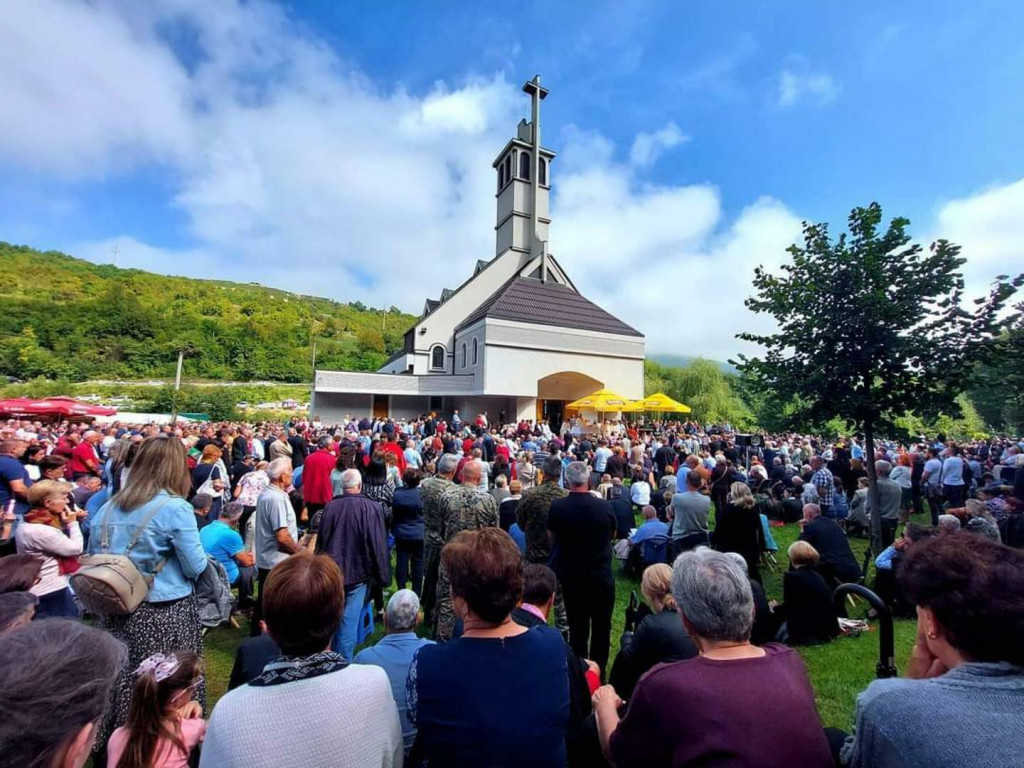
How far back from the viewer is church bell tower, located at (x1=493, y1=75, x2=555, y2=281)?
3359 centimetres

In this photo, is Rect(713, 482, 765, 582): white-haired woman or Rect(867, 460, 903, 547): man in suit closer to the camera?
Rect(713, 482, 765, 582): white-haired woman

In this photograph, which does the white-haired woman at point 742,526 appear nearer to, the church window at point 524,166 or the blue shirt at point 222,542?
the blue shirt at point 222,542

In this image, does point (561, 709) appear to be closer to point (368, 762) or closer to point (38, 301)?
point (368, 762)

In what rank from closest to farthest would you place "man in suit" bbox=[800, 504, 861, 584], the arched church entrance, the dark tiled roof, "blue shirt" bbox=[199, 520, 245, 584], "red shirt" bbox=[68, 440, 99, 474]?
"blue shirt" bbox=[199, 520, 245, 584], "man in suit" bbox=[800, 504, 861, 584], "red shirt" bbox=[68, 440, 99, 474], the dark tiled roof, the arched church entrance

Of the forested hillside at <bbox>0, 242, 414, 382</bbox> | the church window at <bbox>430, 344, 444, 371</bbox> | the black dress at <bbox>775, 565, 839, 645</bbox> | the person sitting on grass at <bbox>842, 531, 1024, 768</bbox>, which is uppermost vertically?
the forested hillside at <bbox>0, 242, 414, 382</bbox>

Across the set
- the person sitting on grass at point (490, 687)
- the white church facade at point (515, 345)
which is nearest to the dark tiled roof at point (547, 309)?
the white church facade at point (515, 345)

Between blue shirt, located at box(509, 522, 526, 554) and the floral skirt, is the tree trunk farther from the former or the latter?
A: the floral skirt

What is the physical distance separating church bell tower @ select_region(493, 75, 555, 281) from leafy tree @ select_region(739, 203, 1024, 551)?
2709 cm

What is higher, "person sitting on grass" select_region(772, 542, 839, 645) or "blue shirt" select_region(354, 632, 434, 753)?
"blue shirt" select_region(354, 632, 434, 753)

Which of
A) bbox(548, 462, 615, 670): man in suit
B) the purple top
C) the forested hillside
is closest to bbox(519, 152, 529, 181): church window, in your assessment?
bbox(548, 462, 615, 670): man in suit

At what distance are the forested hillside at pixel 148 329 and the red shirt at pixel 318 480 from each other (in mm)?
61604

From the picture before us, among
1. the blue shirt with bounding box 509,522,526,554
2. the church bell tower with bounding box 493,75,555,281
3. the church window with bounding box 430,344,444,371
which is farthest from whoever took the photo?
the church bell tower with bounding box 493,75,555,281

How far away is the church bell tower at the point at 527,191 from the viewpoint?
33.6 metres

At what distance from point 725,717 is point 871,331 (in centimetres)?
685
